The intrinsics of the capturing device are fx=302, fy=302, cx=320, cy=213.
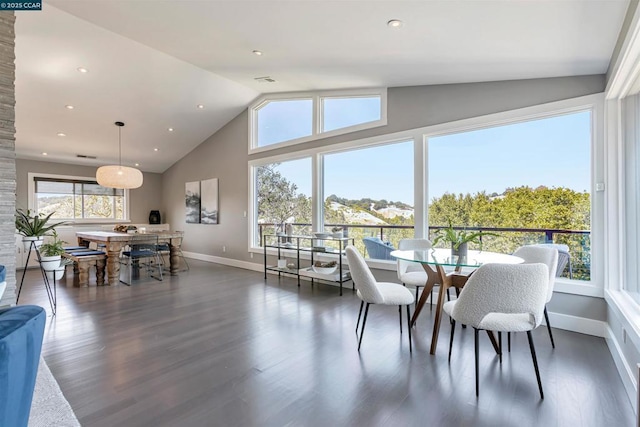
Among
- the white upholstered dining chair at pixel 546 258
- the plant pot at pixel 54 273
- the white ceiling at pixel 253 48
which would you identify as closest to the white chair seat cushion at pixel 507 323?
the white upholstered dining chair at pixel 546 258

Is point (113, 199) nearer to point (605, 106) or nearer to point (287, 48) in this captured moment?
point (287, 48)

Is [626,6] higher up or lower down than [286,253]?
higher up

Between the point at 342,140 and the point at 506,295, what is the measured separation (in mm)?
3454

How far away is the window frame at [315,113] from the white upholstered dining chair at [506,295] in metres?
2.94

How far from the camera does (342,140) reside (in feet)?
15.7

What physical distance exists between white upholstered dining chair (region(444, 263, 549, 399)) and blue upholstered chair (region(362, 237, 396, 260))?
7.81ft

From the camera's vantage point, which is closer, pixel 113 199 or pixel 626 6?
pixel 626 6

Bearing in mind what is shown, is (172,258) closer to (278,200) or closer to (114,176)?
(114,176)

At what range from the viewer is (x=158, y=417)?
1.70 meters

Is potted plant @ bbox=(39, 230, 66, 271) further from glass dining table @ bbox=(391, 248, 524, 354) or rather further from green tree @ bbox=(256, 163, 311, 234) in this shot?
glass dining table @ bbox=(391, 248, 524, 354)

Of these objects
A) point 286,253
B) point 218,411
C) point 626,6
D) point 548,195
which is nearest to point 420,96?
point 548,195

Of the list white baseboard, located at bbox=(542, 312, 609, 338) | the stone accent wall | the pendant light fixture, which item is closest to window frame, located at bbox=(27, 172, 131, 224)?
the pendant light fixture

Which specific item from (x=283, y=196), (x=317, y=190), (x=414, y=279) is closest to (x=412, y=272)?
(x=414, y=279)

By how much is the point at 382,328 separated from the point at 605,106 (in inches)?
114
